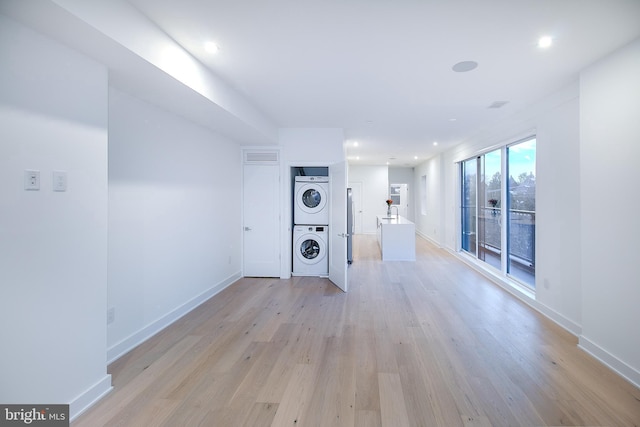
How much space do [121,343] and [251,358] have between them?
1145 mm

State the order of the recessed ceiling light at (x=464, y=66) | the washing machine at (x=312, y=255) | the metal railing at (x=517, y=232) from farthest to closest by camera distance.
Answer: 1. the washing machine at (x=312, y=255)
2. the metal railing at (x=517, y=232)
3. the recessed ceiling light at (x=464, y=66)

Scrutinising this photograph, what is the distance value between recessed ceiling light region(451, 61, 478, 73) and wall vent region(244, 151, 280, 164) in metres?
3.09

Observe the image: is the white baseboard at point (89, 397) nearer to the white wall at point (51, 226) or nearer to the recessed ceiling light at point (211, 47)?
the white wall at point (51, 226)

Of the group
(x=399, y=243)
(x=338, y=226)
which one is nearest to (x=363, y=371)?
(x=338, y=226)

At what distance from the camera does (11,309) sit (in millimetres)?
1507

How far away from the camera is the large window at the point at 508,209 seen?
4074mm

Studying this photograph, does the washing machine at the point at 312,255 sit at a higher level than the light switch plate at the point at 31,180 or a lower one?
lower

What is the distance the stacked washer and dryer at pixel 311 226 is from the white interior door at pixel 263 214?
1.33 feet

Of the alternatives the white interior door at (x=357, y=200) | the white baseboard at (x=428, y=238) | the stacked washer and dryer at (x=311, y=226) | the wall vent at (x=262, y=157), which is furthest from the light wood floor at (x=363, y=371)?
the white interior door at (x=357, y=200)

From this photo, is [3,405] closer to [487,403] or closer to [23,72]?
[23,72]

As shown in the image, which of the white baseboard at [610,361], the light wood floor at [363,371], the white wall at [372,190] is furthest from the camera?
the white wall at [372,190]

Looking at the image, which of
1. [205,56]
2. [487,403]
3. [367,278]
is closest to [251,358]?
[487,403]

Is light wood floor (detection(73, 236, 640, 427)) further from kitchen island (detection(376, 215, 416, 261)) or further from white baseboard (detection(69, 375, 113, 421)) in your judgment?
kitchen island (detection(376, 215, 416, 261))

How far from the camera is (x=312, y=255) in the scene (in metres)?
5.32
